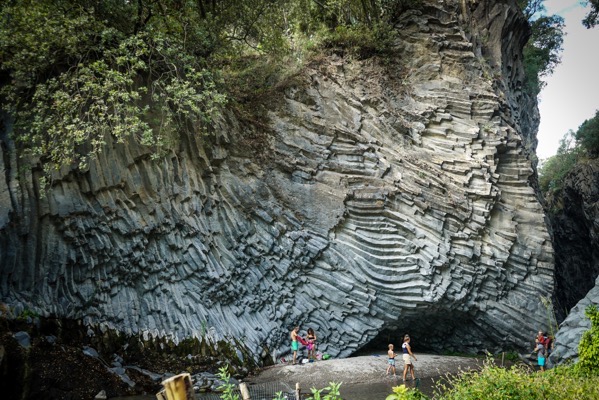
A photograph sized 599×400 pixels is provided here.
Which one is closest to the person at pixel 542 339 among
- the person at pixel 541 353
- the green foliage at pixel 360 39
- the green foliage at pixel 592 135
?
the person at pixel 541 353

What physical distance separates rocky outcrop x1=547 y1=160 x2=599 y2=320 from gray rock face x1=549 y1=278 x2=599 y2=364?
817cm

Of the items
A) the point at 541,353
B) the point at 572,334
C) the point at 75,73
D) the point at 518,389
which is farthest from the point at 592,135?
the point at 75,73

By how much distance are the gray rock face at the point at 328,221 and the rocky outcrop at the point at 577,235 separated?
20.9 feet

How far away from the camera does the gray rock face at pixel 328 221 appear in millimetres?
11008

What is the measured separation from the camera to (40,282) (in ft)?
33.4

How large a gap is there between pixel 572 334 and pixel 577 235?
12246 mm

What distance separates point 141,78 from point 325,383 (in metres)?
9.27

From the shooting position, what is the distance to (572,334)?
1290cm

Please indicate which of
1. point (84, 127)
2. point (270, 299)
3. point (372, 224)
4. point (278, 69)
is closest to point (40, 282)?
point (84, 127)

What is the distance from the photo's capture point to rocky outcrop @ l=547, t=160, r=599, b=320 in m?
21.1

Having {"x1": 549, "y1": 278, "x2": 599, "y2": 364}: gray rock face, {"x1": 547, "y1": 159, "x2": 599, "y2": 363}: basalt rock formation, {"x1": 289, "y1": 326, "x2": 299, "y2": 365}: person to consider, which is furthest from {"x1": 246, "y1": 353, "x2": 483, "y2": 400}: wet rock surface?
{"x1": 547, "y1": 159, "x2": 599, "y2": 363}: basalt rock formation

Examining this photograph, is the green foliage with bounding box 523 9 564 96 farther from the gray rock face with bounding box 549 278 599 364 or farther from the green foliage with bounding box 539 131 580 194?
the gray rock face with bounding box 549 278 599 364

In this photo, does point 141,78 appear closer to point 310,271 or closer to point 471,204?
point 310,271

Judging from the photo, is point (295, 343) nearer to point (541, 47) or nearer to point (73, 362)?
point (73, 362)
